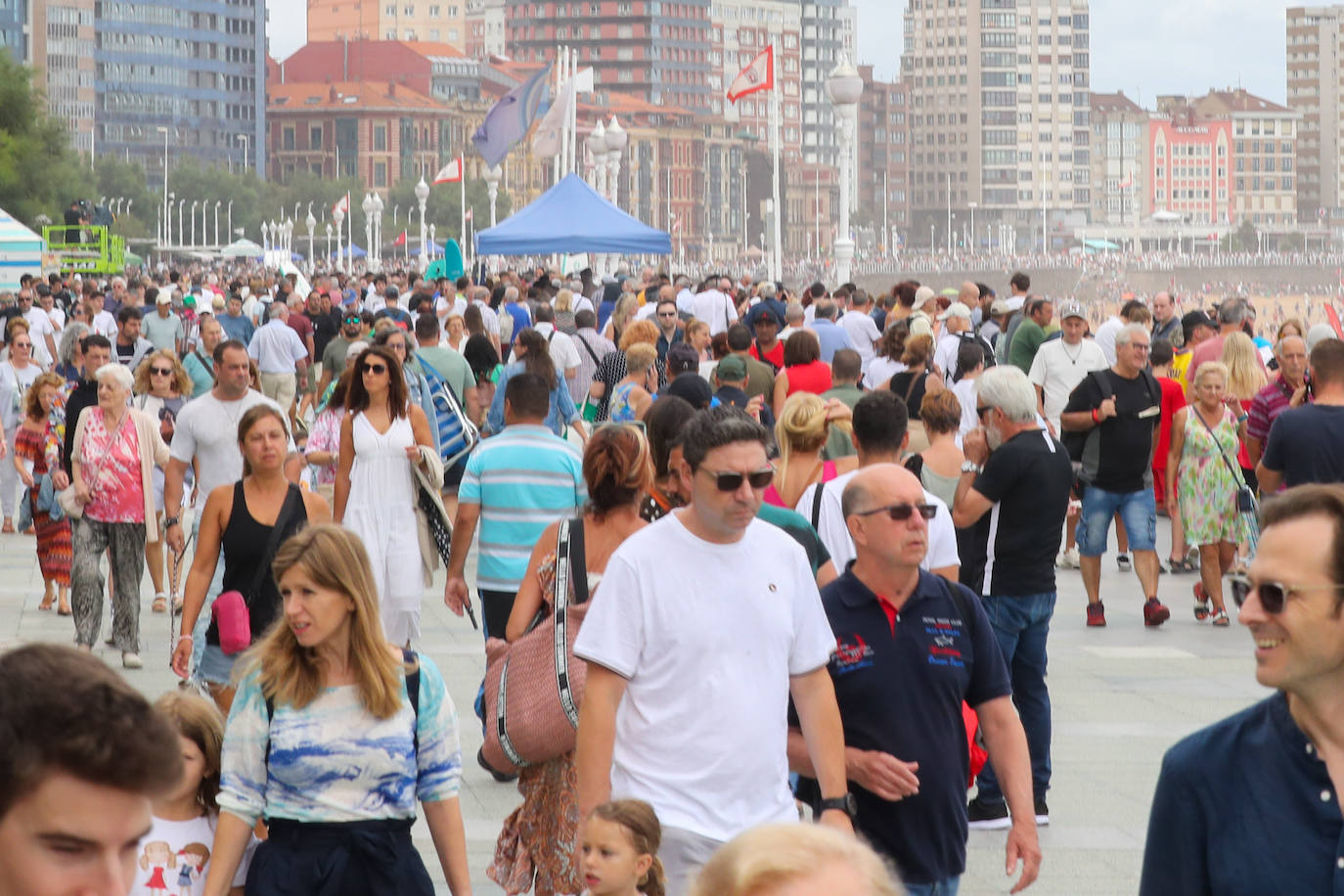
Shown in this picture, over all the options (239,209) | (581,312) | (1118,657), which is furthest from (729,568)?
(239,209)

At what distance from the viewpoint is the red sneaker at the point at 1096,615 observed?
11688 mm

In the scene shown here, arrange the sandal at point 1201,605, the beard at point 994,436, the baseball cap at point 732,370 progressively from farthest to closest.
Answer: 1. the sandal at point 1201,605
2. the baseball cap at point 732,370
3. the beard at point 994,436

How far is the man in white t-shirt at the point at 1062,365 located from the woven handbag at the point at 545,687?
904 centimetres

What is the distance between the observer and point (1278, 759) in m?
2.67

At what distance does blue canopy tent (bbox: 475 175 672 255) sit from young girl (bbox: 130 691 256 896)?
851 inches

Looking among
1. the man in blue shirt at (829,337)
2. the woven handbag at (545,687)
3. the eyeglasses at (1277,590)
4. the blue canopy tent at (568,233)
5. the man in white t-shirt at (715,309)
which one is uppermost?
the blue canopy tent at (568,233)

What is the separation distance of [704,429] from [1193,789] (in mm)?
1961

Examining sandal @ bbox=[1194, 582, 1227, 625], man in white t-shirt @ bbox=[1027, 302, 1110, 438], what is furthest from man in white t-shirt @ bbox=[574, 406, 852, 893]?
man in white t-shirt @ bbox=[1027, 302, 1110, 438]

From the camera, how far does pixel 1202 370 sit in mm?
11508

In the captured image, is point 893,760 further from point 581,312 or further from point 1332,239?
point 1332,239

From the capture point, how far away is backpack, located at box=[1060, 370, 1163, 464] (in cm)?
1150

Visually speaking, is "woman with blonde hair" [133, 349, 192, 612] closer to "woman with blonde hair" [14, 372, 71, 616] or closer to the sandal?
"woman with blonde hair" [14, 372, 71, 616]

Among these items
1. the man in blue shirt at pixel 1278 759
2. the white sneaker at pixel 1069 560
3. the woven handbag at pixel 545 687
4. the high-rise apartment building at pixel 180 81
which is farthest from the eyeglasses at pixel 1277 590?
the high-rise apartment building at pixel 180 81

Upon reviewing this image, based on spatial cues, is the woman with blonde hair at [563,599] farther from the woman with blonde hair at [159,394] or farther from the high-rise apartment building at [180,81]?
the high-rise apartment building at [180,81]
